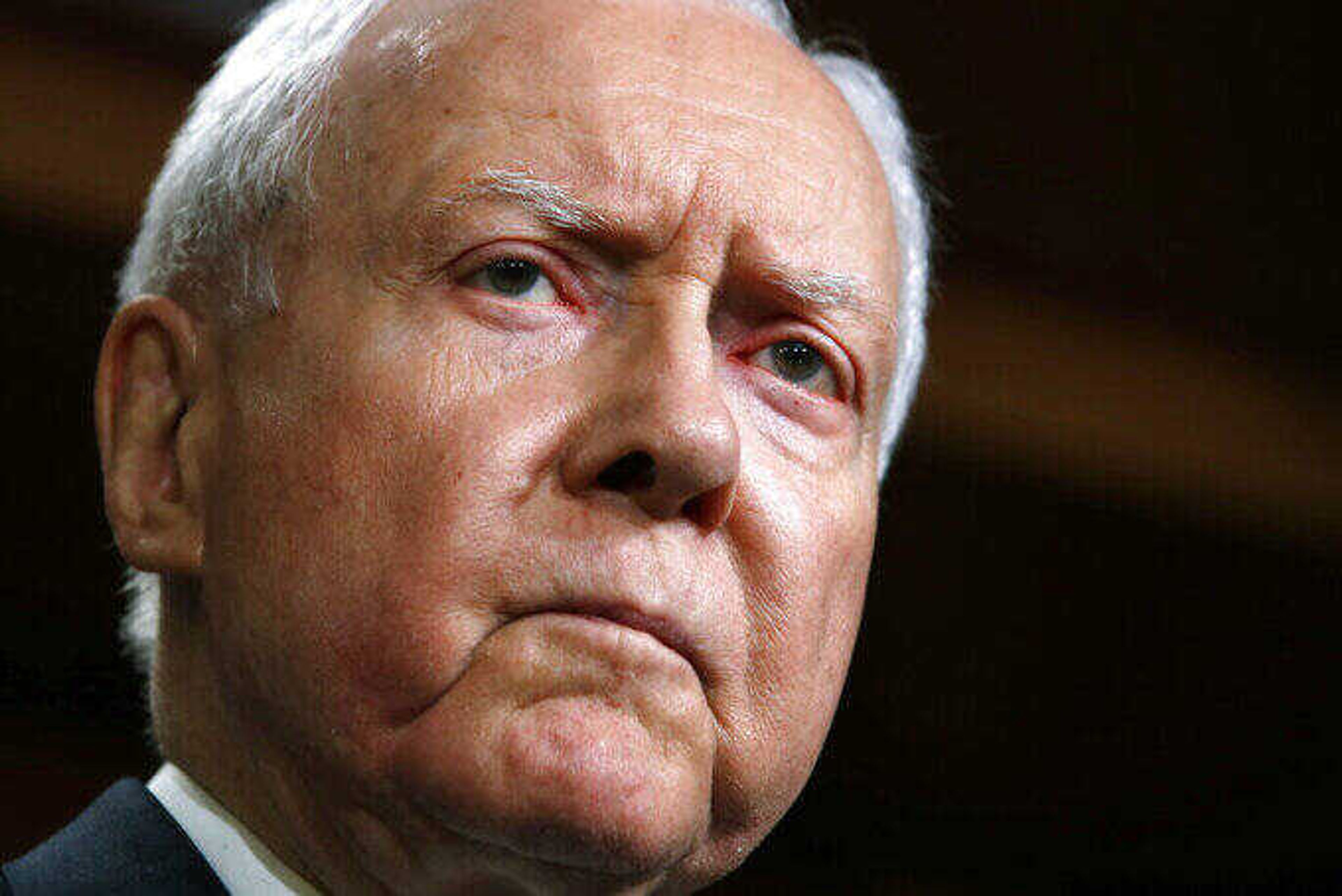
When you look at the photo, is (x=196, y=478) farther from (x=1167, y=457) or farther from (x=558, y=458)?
(x=1167, y=457)

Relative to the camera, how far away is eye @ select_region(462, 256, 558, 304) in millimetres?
1625

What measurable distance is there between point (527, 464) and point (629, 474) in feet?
0.29

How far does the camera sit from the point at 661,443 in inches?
58.6

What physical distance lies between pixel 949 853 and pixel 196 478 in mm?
2077

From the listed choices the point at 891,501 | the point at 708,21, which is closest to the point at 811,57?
the point at 708,21

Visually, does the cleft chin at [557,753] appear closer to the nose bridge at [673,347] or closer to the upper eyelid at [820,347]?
the nose bridge at [673,347]

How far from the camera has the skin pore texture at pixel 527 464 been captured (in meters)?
1.46

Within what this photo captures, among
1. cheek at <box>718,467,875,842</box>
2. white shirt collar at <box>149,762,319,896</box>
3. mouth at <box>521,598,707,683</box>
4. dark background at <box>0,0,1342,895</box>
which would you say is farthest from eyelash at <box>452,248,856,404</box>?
dark background at <box>0,0,1342,895</box>

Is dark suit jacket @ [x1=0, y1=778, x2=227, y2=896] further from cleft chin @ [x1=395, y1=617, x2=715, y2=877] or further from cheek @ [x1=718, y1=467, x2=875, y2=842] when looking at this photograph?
cheek @ [x1=718, y1=467, x2=875, y2=842]

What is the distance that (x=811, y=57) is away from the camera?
2123 millimetres

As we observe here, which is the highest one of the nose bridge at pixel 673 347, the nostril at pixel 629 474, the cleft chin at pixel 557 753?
the nose bridge at pixel 673 347

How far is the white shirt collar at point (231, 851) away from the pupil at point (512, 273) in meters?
0.56

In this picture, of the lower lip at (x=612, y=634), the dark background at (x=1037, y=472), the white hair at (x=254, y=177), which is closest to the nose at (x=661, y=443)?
the lower lip at (x=612, y=634)

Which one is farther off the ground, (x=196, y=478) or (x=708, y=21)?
(x=708, y=21)
